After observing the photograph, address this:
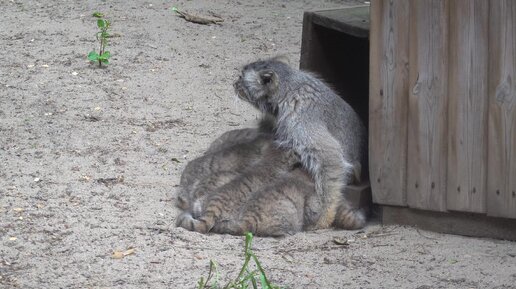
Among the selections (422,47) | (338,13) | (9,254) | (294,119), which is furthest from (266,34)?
(9,254)

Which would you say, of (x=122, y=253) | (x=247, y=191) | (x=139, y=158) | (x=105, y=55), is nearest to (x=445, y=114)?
(x=247, y=191)

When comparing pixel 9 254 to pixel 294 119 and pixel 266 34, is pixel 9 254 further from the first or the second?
pixel 266 34

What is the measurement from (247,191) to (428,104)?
1.27m

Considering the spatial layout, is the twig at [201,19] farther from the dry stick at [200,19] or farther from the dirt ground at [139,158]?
the dirt ground at [139,158]

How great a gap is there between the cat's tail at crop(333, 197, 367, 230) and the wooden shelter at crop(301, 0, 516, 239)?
0.17 metres

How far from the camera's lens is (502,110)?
5.47m

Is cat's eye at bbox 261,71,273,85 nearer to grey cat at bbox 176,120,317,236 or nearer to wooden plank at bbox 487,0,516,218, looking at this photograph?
grey cat at bbox 176,120,317,236

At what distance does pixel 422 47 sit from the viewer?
18.6 feet

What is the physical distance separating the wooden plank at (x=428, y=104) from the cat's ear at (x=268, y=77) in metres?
1.10

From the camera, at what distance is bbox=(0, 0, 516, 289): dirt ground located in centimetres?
521

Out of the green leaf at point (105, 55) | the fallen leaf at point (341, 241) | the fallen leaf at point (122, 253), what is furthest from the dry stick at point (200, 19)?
the fallen leaf at point (122, 253)

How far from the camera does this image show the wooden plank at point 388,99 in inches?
227

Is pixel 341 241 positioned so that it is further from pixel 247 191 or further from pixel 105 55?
pixel 105 55

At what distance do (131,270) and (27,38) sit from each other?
200 inches
